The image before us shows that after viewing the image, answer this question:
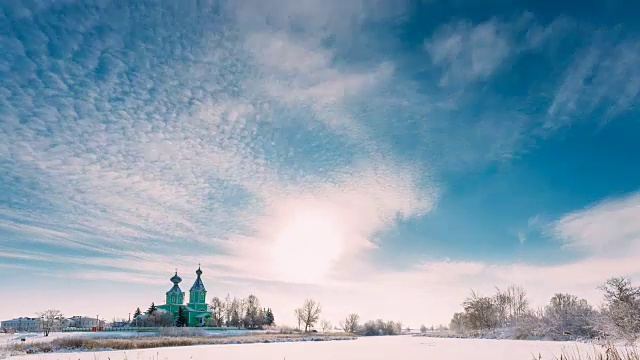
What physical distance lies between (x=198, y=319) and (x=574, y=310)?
6395 centimetres

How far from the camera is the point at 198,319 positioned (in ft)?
273

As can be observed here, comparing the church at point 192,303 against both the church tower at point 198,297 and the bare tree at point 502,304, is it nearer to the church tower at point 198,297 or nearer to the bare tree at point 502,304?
the church tower at point 198,297

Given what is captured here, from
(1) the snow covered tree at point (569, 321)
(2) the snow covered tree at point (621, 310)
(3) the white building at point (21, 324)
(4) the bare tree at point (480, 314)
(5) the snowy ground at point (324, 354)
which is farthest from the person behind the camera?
(3) the white building at point (21, 324)

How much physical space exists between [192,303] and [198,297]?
1703 millimetres

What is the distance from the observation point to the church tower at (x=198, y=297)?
86625mm

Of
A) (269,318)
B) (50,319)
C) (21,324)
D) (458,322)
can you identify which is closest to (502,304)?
(458,322)

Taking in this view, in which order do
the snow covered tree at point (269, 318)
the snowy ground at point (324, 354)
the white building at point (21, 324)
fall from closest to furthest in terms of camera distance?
1. the snowy ground at point (324, 354)
2. the snow covered tree at point (269, 318)
3. the white building at point (21, 324)

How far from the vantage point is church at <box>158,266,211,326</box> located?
82.8m

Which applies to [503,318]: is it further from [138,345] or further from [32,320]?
[32,320]

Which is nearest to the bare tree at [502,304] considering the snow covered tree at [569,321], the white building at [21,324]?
the snow covered tree at [569,321]

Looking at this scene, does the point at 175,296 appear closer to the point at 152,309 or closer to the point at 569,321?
the point at 152,309

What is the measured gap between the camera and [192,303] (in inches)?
3418

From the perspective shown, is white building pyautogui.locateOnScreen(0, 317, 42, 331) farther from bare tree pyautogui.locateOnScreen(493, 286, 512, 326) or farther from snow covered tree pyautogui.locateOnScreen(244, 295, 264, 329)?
bare tree pyautogui.locateOnScreen(493, 286, 512, 326)

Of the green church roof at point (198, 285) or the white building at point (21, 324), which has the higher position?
the green church roof at point (198, 285)
